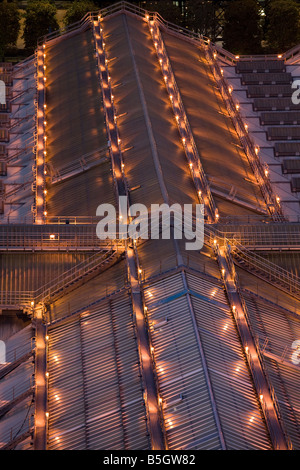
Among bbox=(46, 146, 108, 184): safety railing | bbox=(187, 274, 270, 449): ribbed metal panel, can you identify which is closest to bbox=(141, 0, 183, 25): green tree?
bbox=(46, 146, 108, 184): safety railing

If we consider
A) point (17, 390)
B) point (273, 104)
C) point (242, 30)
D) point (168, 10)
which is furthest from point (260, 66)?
point (17, 390)

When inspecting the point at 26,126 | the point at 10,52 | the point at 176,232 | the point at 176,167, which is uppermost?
the point at 10,52

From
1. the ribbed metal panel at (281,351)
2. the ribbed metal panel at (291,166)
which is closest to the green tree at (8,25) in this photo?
Answer: the ribbed metal panel at (291,166)

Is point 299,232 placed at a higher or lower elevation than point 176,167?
lower

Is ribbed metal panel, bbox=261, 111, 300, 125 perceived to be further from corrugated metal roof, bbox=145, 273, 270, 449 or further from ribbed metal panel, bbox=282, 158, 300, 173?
corrugated metal roof, bbox=145, 273, 270, 449
